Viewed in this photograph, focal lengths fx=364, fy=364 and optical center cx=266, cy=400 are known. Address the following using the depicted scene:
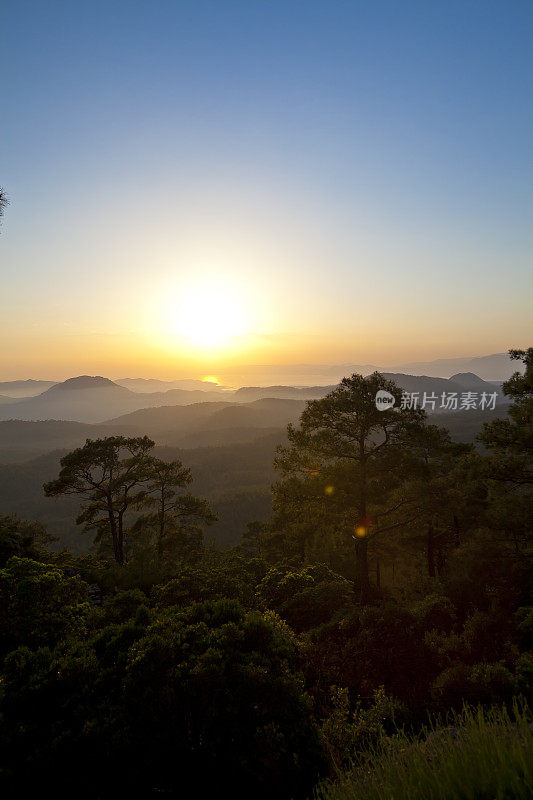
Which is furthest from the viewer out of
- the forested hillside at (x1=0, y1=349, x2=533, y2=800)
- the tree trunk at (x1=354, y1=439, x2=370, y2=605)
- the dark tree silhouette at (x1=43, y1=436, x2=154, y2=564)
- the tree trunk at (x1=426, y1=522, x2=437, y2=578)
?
the tree trunk at (x1=426, y1=522, x2=437, y2=578)

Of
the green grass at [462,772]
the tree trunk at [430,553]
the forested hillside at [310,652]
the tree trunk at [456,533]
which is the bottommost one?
the tree trunk at [430,553]

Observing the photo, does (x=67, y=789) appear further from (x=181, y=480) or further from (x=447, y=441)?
(x=181, y=480)

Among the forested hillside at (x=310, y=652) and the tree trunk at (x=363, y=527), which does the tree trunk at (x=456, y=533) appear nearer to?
the forested hillside at (x=310, y=652)

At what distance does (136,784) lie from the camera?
521 centimetres

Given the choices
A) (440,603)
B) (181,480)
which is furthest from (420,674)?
(181,480)

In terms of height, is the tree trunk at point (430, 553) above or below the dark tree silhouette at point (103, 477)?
below

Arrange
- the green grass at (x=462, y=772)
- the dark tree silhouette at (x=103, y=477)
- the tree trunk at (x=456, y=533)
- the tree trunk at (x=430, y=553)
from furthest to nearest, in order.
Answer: the tree trunk at (x=430, y=553) → the tree trunk at (x=456, y=533) → the dark tree silhouette at (x=103, y=477) → the green grass at (x=462, y=772)

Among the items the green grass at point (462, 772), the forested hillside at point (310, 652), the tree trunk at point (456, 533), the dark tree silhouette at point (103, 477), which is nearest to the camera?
the green grass at point (462, 772)

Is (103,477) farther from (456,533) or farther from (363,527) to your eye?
(456,533)

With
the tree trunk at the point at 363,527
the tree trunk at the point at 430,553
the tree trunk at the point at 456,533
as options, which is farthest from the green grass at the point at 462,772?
the tree trunk at the point at 456,533

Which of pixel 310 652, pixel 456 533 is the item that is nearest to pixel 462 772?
pixel 310 652

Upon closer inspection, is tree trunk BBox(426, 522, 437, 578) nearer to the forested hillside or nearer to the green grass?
the forested hillside

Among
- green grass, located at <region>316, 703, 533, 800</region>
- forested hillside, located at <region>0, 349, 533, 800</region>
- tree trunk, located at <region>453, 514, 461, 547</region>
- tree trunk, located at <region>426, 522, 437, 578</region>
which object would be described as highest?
green grass, located at <region>316, 703, 533, 800</region>

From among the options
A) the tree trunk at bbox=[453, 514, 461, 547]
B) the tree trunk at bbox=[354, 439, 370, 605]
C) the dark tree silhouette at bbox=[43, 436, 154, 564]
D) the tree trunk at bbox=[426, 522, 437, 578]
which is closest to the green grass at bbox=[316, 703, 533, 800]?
the tree trunk at bbox=[354, 439, 370, 605]
